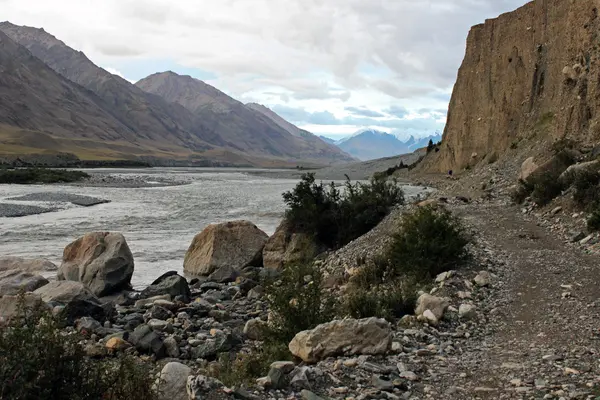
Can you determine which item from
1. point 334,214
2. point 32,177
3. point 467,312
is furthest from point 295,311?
point 32,177

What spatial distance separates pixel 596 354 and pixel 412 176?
65.7 meters

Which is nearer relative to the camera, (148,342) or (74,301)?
(148,342)

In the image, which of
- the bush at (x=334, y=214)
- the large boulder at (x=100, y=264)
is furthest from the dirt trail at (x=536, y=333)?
the large boulder at (x=100, y=264)

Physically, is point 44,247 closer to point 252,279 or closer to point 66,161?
point 252,279

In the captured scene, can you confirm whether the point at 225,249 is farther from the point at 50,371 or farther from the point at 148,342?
the point at 50,371

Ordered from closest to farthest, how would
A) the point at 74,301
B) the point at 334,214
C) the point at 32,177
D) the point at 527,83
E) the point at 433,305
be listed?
1. the point at 433,305
2. the point at 74,301
3. the point at 334,214
4. the point at 527,83
5. the point at 32,177

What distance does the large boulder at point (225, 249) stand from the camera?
1978 centimetres

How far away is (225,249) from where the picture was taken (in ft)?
66.5

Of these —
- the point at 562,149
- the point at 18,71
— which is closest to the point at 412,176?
the point at 562,149

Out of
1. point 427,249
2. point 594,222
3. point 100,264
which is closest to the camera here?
point 427,249

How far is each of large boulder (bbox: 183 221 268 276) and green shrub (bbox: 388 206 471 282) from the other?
8451 millimetres

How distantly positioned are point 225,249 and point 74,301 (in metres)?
7.75

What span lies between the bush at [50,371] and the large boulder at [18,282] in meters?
10.6

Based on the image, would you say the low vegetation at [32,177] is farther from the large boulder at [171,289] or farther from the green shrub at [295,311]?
the green shrub at [295,311]
